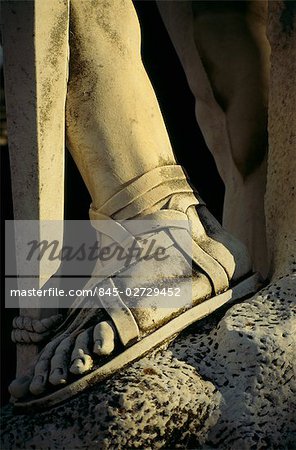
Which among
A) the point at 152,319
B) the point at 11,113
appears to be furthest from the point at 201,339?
the point at 11,113

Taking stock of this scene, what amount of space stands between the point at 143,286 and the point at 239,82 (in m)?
0.79

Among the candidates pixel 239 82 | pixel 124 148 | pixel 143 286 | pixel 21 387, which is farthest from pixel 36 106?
pixel 239 82

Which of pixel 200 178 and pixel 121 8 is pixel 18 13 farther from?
pixel 200 178

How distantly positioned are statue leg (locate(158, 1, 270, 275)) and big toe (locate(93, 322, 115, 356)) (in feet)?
2.39

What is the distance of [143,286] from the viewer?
68.3 inches

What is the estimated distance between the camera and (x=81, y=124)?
183cm

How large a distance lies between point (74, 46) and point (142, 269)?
378mm

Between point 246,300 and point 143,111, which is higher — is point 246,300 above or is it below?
below

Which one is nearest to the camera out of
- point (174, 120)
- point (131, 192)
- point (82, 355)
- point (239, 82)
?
point (82, 355)

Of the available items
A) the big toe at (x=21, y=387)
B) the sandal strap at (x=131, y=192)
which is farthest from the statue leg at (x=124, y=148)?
the big toe at (x=21, y=387)

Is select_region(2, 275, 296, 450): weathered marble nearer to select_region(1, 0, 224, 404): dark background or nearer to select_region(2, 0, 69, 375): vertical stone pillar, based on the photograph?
select_region(2, 0, 69, 375): vertical stone pillar

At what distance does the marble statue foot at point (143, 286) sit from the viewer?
168cm

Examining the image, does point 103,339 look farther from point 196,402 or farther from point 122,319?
point 196,402

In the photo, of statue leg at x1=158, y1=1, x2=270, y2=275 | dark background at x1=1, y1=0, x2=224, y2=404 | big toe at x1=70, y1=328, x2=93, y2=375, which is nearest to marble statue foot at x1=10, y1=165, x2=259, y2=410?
big toe at x1=70, y1=328, x2=93, y2=375
